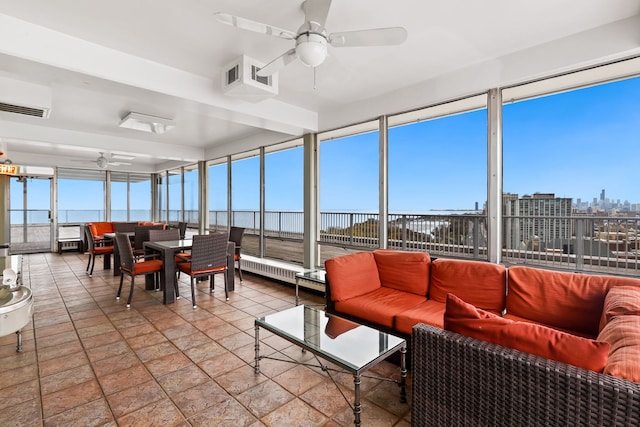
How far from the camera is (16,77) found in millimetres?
3135

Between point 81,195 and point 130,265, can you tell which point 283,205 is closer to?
point 130,265

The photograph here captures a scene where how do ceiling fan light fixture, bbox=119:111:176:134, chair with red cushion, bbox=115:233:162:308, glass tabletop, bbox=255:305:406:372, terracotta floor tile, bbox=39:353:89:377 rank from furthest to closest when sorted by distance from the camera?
ceiling fan light fixture, bbox=119:111:176:134
chair with red cushion, bbox=115:233:162:308
terracotta floor tile, bbox=39:353:89:377
glass tabletop, bbox=255:305:406:372

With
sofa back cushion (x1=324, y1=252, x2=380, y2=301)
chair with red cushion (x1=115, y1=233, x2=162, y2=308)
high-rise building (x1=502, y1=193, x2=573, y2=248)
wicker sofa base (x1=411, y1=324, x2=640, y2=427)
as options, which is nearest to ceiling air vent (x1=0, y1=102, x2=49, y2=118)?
chair with red cushion (x1=115, y1=233, x2=162, y2=308)

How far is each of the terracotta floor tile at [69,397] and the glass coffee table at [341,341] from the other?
3.53 ft

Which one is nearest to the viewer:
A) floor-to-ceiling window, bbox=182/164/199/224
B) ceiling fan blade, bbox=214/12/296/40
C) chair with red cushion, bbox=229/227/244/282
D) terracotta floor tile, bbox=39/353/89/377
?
ceiling fan blade, bbox=214/12/296/40

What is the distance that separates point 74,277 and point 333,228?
4.51 metres

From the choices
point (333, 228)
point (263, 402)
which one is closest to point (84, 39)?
point (263, 402)

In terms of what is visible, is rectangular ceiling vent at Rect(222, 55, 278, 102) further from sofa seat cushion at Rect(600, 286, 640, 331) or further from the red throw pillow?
sofa seat cushion at Rect(600, 286, 640, 331)

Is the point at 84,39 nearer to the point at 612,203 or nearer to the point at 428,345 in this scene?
the point at 428,345

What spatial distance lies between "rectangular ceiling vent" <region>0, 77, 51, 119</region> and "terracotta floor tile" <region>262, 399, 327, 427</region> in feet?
12.5

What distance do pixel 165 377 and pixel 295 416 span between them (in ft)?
3.49

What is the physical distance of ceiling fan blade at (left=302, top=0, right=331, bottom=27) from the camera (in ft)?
6.08

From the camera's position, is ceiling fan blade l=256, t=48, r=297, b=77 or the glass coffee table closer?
the glass coffee table

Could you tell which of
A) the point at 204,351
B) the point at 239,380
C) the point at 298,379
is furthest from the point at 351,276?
the point at 204,351
